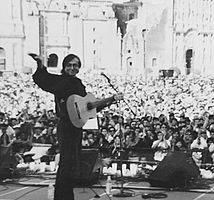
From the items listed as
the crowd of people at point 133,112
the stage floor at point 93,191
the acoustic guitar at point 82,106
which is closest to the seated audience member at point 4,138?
the crowd of people at point 133,112

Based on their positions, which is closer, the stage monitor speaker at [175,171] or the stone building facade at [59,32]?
the stage monitor speaker at [175,171]

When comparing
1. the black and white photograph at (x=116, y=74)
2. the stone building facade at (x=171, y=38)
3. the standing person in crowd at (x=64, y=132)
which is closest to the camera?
the standing person in crowd at (x=64, y=132)

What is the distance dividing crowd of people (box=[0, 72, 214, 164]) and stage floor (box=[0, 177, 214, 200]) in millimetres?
628

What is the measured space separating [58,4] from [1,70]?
1127 mm

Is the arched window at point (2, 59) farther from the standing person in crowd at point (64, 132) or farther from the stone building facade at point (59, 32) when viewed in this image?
the standing person in crowd at point (64, 132)

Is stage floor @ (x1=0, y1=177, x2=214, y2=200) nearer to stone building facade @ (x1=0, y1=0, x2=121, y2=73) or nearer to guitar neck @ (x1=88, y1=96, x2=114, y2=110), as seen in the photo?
guitar neck @ (x1=88, y1=96, x2=114, y2=110)

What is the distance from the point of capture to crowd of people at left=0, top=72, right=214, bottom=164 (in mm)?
5941

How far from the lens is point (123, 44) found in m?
6.23

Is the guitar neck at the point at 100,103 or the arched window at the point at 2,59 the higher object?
the arched window at the point at 2,59

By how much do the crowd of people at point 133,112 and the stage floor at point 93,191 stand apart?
2.06ft

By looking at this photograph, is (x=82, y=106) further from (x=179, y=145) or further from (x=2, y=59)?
(x=2, y=59)

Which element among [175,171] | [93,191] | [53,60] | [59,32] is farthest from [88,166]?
[59,32]

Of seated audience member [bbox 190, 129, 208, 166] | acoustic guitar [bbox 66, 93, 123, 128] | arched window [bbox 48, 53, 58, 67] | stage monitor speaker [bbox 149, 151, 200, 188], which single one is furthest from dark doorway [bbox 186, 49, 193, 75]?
acoustic guitar [bbox 66, 93, 123, 128]

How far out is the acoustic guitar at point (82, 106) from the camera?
4074 millimetres
